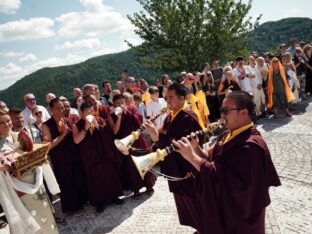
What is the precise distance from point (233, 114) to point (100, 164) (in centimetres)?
387

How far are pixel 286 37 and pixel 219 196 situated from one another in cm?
15219

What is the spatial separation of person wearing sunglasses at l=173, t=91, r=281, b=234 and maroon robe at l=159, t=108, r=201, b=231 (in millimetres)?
1137

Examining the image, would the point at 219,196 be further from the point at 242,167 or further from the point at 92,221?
the point at 92,221

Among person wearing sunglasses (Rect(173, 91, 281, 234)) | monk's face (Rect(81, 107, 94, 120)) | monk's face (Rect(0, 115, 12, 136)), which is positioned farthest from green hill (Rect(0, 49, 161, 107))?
person wearing sunglasses (Rect(173, 91, 281, 234))

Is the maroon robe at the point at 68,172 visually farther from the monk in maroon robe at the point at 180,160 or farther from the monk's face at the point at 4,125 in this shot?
the monk in maroon robe at the point at 180,160

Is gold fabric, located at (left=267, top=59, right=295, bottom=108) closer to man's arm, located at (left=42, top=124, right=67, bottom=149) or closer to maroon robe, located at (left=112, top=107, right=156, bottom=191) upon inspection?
maroon robe, located at (left=112, top=107, right=156, bottom=191)

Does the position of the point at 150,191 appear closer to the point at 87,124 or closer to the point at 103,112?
the point at 103,112

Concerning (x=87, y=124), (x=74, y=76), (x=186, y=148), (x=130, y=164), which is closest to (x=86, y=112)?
(x=87, y=124)

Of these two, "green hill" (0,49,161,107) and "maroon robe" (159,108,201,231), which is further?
"green hill" (0,49,161,107)

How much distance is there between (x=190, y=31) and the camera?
2394cm

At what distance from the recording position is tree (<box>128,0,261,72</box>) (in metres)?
23.3

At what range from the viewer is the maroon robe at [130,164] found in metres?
7.05

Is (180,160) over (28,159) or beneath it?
beneath

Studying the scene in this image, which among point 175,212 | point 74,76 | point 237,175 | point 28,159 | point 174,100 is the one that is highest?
point 74,76
